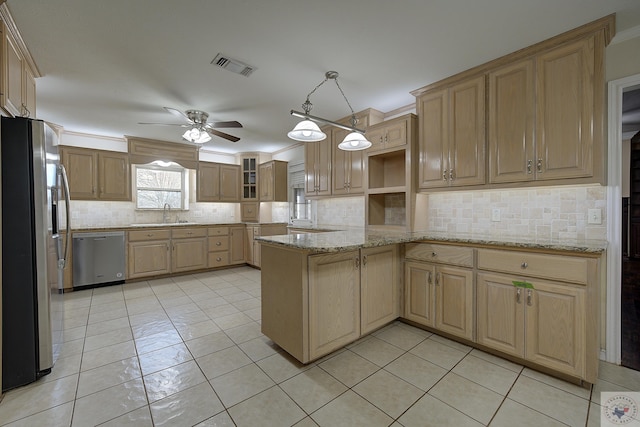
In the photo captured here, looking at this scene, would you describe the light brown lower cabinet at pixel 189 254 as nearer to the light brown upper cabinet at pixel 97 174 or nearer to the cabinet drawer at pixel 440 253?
the light brown upper cabinet at pixel 97 174

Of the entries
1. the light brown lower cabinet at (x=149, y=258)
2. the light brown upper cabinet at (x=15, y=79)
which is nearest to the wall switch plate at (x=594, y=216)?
the light brown upper cabinet at (x=15, y=79)

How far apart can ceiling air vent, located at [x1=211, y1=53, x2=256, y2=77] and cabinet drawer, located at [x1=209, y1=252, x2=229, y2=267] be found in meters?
3.58

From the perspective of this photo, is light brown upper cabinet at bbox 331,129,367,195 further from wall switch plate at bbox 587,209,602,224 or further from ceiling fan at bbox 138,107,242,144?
wall switch plate at bbox 587,209,602,224

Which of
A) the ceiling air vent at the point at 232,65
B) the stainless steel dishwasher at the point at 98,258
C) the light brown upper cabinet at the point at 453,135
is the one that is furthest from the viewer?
the stainless steel dishwasher at the point at 98,258

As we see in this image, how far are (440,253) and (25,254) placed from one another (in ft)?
10.1

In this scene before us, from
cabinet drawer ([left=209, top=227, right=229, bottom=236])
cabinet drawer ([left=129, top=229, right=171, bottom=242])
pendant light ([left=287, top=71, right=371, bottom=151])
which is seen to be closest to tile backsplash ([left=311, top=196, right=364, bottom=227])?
pendant light ([left=287, top=71, right=371, bottom=151])

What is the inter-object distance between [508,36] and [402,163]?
1.59m

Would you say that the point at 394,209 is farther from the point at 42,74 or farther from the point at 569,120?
the point at 42,74

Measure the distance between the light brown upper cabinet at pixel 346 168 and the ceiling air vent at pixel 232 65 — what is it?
1.54 metres

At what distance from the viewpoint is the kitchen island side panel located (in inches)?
75.7

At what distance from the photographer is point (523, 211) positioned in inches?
97.0

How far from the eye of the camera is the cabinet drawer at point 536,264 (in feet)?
5.71

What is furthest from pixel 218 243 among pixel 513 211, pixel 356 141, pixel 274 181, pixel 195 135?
pixel 513 211

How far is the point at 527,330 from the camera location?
1.92 m
